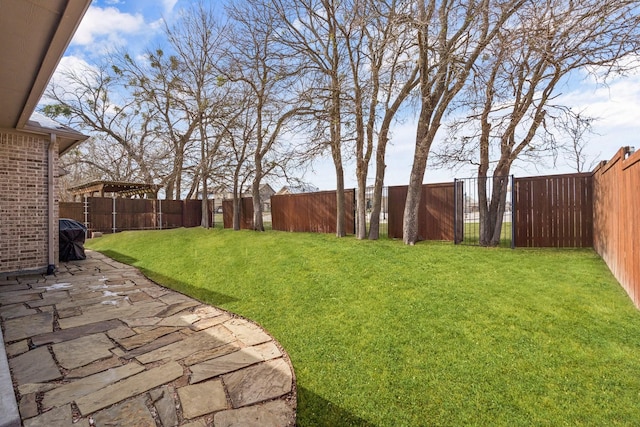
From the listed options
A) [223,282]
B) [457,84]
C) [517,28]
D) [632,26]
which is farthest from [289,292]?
[632,26]

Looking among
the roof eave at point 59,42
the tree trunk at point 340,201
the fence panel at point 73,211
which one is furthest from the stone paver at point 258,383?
the fence panel at point 73,211

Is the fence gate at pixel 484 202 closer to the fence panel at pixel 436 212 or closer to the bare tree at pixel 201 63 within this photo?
the fence panel at pixel 436 212

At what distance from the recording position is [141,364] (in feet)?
9.63

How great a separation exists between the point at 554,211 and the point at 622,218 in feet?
10.2

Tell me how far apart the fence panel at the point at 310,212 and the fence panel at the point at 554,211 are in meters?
4.84

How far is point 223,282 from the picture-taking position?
576 centimetres

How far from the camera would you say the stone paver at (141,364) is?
2.30 meters

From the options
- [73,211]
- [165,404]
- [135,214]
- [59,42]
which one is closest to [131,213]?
[135,214]

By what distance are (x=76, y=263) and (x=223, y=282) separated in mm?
4749

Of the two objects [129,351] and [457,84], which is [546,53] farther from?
[129,351]

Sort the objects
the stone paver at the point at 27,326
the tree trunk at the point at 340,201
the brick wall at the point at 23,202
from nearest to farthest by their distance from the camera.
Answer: the stone paver at the point at 27,326
the brick wall at the point at 23,202
the tree trunk at the point at 340,201

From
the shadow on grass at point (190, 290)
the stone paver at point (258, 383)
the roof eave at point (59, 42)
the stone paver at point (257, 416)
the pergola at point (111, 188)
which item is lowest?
the stone paver at point (257, 416)

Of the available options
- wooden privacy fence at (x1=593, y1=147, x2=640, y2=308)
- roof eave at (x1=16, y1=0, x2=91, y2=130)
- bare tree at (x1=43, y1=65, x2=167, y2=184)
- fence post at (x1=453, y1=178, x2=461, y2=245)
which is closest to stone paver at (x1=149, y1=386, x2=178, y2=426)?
roof eave at (x1=16, y1=0, x2=91, y2=130)

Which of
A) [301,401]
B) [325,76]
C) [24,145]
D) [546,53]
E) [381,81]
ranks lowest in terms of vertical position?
[301,401]
